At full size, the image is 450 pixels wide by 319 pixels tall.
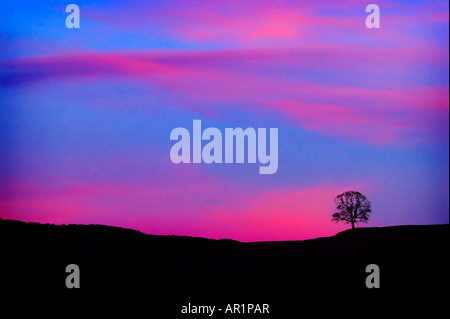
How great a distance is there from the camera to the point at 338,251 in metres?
38.0

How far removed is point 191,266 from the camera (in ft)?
106

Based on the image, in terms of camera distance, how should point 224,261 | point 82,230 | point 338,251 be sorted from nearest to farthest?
point 224,261
point 338,251
point 82,230

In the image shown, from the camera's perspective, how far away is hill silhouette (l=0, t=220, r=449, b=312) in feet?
92.0

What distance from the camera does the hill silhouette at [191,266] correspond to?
28.0 metres

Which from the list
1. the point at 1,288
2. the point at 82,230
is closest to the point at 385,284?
the point at 1,288
